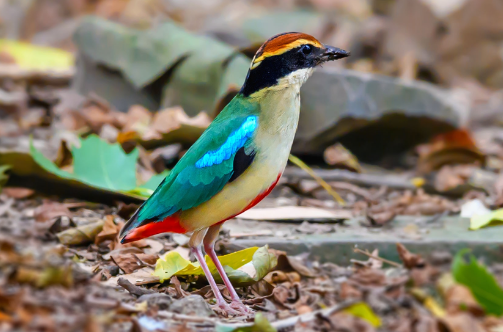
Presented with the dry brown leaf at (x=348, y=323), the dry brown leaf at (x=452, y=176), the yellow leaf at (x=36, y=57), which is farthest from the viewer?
the yellow leaf at (x=36, y=57)

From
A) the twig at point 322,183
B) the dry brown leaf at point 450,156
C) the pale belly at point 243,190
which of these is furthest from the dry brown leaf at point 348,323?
the dry brown leaf at point 450,156

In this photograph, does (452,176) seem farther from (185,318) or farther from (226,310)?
(185,318)

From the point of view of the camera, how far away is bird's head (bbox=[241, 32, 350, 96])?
415 cm

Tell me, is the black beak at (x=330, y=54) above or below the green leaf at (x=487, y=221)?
above

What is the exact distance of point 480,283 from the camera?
287 centimetres

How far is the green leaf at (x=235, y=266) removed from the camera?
406 centimetres

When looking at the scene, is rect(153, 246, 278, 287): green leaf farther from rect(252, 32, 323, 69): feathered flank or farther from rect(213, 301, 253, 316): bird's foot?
rect(252, 32, 323, 69): feathered flank

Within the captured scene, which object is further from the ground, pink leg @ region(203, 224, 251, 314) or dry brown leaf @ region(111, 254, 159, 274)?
pink leg @ region(203, 224, 251, 314)

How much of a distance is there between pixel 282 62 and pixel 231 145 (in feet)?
1.97

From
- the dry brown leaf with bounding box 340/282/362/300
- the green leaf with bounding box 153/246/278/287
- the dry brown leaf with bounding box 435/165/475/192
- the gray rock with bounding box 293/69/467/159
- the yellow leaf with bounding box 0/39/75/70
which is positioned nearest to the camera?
the dry brown leaf with bounding box 340/282/362/300

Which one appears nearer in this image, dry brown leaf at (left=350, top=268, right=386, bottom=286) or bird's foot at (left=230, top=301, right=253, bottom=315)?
dry brown leaf at (left=350, top=268, right=386, bottom=286)

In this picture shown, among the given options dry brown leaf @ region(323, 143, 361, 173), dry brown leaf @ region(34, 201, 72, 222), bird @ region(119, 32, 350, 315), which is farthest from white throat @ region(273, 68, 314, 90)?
dry brown leaf @ region(323, 143, 361, 173)

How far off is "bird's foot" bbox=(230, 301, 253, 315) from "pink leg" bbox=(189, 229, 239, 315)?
43 millimetres

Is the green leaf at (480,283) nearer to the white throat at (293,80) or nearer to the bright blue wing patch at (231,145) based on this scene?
the bright blue wing patch at (231,145)
